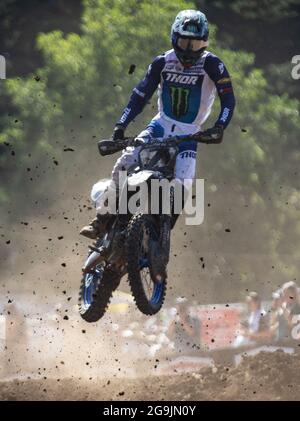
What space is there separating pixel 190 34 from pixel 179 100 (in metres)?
0.97

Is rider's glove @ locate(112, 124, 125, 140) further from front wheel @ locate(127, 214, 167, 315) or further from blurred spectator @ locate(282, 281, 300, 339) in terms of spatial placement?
blurred spectator @ locate(282, 281, 300, 339)

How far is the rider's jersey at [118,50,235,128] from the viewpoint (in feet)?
42.0

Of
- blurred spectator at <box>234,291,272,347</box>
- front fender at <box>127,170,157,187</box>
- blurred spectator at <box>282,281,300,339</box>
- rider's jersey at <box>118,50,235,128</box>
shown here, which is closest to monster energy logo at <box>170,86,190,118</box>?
rider's jersey at <box>118,50,235,128</box>

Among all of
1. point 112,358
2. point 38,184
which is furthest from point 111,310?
point 38,184

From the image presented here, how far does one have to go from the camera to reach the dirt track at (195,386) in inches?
585

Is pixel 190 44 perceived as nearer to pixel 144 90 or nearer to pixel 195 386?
pixel 144 90

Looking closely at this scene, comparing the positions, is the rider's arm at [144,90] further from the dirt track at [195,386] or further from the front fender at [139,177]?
the dirt track at [195,386]

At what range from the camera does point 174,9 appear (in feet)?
79.4

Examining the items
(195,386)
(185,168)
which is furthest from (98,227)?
(195,386)

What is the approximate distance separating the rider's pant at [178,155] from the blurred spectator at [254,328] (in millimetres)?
6679

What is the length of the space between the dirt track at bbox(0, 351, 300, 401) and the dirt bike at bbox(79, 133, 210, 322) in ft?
8.09

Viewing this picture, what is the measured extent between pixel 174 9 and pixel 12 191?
223 inches

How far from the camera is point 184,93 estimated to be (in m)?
13.0

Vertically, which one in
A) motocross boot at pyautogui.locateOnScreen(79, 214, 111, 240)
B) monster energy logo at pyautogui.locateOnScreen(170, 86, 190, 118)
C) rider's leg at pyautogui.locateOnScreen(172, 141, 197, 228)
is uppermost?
monster energy logo at pyautogui.locateOnScreen(170, 86, 190, 118)
